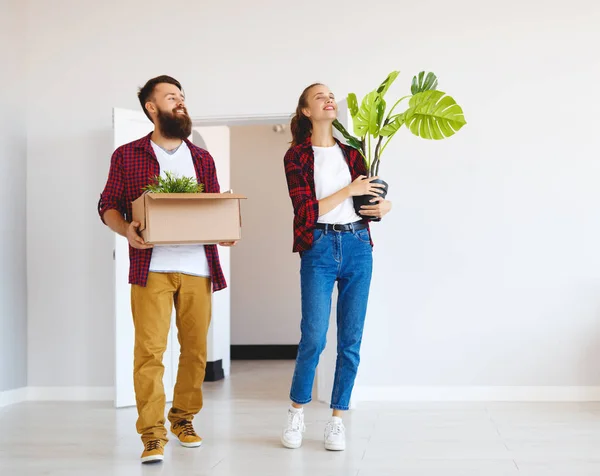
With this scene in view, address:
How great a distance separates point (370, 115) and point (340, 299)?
737 millimetres

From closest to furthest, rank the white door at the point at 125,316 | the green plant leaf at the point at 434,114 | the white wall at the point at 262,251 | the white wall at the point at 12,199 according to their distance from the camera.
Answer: the green plant leaf at the point at 434,114, the white door at the point at 125,316, the white wall at the point at 12,199, the white wall at the point at 262,251

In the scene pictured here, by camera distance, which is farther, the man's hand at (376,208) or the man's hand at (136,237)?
the man's hand at (376,208)

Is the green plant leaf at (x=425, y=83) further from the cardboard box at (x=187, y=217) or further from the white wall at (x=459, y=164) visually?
the white wall at (x=459, y=164)

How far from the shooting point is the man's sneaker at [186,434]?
307 centimetres

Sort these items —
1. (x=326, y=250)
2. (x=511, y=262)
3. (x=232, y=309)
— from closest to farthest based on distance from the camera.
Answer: (x=326, y=250)
(x=511, y=262)
(x=232, y=309)

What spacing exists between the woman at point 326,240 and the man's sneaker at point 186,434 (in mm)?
348

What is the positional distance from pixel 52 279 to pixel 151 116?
205 cm

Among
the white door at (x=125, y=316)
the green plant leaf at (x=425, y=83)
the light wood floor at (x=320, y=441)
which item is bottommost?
the light wood floor at (x=320, y=441)

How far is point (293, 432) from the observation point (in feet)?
Answer: 10.1

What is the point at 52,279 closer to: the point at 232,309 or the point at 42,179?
the point at 42,179

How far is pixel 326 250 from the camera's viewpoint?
2.95 meters

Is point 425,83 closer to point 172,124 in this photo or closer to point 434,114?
point 434,114

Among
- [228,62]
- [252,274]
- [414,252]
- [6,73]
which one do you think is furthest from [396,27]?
[252,274]

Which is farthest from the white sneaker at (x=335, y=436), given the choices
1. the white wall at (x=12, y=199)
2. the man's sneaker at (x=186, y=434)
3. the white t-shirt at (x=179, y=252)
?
the white wall at (x=12, y=199)
